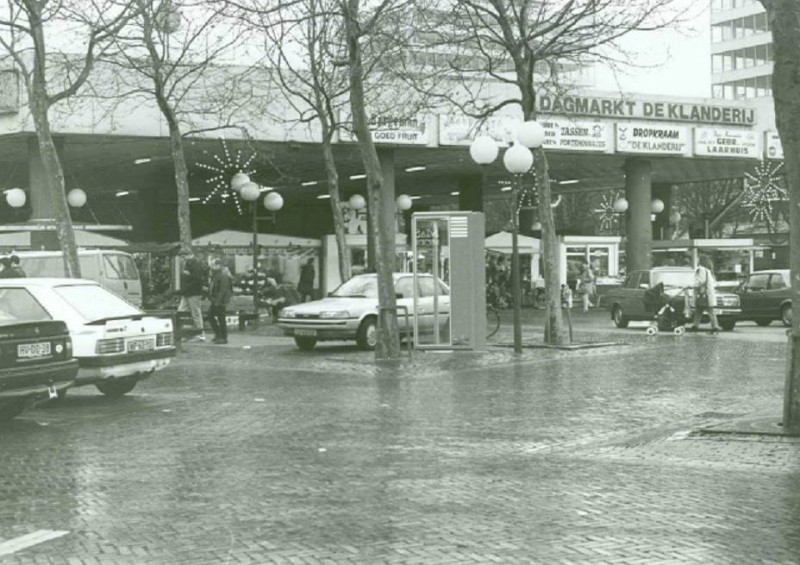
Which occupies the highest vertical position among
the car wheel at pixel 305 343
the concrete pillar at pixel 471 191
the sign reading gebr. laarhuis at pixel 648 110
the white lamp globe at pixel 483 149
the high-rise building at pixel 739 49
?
the high-rise building at pixel 739 49

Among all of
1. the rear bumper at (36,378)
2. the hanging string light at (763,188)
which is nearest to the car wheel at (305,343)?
the rear bumper at (36,378)

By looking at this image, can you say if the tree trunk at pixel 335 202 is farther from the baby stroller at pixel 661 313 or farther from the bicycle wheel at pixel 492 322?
the baby stroller at pixel 661 313

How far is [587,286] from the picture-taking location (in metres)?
45.3

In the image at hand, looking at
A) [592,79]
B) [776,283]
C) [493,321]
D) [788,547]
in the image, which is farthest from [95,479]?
[592,79]

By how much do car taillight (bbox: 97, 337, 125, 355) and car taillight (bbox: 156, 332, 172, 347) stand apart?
2.01 feet

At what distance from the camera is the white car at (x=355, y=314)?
76.9 ft

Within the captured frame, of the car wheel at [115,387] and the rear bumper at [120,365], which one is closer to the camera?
the rear bumper at [120,365]

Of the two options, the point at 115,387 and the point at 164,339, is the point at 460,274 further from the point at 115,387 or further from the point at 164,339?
the point at 115,387

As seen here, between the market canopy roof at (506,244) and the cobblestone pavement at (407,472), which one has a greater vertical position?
the market canopy roof at (506,244)

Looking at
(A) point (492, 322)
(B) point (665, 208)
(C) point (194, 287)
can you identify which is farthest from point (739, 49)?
(C) point (194, 287)

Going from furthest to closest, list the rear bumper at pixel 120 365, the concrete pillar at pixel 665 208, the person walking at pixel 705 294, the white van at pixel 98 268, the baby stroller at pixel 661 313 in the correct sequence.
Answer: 1. the concrete pillar at pixel 665 208
2. the white van at pixel 98 268
3. the baby stroller at pixel 661 313
4. the person walking at pixel 705 294
5. the rear bumper at pixel 120 365

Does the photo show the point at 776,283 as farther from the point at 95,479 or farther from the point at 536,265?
the point at 95,479

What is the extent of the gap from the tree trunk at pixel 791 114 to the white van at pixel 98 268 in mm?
20197

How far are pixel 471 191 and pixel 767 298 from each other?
17.4m
